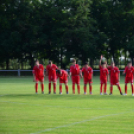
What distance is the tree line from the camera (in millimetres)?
46438

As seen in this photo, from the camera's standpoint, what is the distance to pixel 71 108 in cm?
1299

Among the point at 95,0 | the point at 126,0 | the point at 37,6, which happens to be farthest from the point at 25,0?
A: the point at 126,0

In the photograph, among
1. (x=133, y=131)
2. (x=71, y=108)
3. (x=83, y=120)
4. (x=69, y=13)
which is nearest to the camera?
(x=133, y=131)

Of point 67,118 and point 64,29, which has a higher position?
point 64,29

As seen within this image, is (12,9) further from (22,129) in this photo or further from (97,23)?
(22,129)

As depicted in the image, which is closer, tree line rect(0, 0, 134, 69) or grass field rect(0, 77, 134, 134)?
grass field rect(0, 77, 134, 134)

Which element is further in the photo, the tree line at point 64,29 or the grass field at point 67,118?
the tree line at point 64,29

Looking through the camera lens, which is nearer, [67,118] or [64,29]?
[67,118]

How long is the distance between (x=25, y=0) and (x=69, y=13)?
572 cm

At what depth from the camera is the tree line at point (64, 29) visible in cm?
4644

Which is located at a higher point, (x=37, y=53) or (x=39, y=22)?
(x=39, y=22)

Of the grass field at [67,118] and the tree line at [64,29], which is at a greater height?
the tree line at [64,29]

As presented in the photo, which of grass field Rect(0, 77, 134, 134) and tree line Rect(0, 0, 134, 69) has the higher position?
tree line Rect(0, 0, 134, 69)

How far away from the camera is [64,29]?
4650cm
